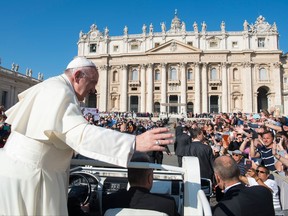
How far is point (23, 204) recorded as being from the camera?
1531mm

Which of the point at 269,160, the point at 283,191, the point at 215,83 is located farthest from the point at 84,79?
the point at 215,83

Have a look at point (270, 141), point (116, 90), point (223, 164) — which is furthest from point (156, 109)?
point (223, 164)

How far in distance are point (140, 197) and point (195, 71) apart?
4675cm

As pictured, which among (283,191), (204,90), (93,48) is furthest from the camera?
(93,48)

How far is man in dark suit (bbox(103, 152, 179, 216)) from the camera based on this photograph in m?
Answer: 1.93

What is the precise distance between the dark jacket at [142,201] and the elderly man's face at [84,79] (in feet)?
3.03

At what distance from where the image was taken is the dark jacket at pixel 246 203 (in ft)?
7.35

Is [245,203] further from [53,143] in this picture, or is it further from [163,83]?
[163,83]

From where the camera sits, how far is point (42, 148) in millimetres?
1563

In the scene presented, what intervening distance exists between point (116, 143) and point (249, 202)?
1.71m

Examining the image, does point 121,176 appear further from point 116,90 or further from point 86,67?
point 116,90

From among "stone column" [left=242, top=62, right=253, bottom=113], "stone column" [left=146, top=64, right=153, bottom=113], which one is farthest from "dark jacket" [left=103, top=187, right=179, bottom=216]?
"stone column" [left=242, top=62, right=253, bottom=113]

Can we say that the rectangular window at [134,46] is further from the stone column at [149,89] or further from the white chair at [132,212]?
the white chair at [132,212]

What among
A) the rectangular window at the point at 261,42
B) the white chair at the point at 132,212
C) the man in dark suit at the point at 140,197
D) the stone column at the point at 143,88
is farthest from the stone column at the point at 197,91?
the white chair at the point at 132,212
